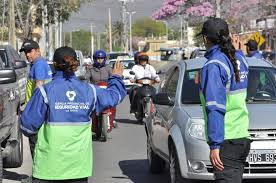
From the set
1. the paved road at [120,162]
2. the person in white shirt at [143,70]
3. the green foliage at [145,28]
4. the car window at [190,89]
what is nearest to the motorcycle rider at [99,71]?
the paved road at [120,162]

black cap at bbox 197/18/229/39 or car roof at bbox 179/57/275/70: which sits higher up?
black cap at bbox 197/18/229/39

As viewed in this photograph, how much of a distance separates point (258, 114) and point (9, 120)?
3.39m

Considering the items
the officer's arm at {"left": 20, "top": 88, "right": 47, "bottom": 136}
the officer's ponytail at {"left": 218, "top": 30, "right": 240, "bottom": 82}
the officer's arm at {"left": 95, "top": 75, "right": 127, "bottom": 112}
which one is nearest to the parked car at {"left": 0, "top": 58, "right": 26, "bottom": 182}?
the officer's arm at {"left": 20, "top": 88, "right": 47, "bottom": 136}

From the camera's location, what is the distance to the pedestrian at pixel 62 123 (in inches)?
206

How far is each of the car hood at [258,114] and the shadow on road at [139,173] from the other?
5.32 feet

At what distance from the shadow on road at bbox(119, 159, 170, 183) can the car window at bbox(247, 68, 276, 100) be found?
1776mm

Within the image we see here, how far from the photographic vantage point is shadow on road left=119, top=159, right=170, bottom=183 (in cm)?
963

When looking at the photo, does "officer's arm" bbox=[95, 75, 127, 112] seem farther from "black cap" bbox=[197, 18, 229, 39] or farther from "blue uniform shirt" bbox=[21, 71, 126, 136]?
"black cap" bbox=[197, 18, 229, 39]

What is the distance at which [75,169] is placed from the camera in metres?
5.25

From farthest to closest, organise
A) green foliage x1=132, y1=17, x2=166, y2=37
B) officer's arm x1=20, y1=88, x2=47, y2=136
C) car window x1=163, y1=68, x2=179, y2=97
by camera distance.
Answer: green foliage x1=132, y1=17, x2=166, y2=37
car window x1=163, y1=68, x2=179, y2=97
officer's arm x1=20, y1=88, x2=47, y2=136

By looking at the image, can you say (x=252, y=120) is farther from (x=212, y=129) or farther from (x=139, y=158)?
(x=139, y=158)

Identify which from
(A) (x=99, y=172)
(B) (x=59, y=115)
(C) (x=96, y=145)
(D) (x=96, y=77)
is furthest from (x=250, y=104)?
(D) (x=96, y=77)

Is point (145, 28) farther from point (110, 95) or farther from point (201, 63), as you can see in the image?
point (110, 95)

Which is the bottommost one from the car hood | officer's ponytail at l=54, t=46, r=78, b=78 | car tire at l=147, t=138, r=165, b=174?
car tire at l=147, t=138, r=165, b=174
